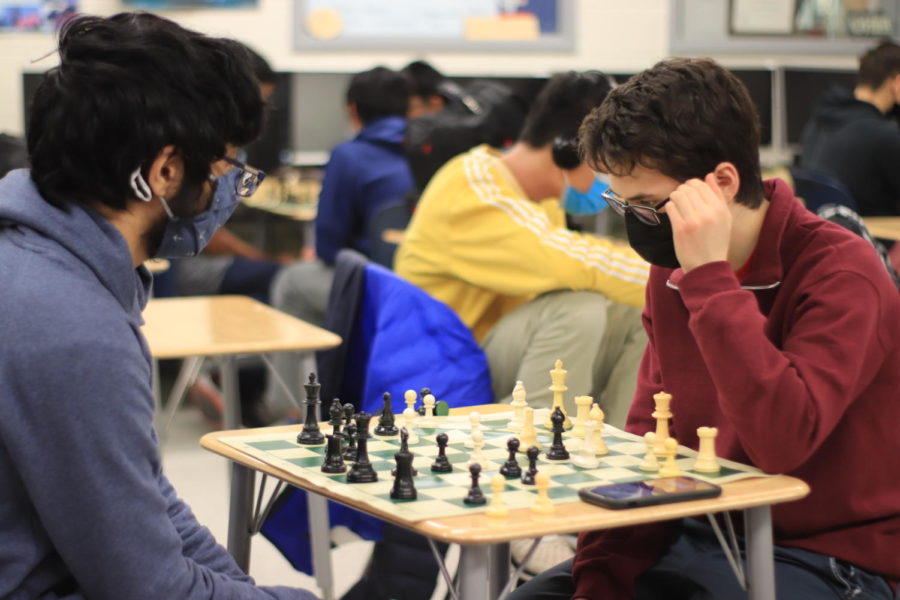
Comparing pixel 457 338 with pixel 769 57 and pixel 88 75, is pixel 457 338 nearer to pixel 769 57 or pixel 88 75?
pixel 88 75

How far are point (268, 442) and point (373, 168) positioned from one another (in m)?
3.26

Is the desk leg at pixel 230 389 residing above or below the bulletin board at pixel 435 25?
below

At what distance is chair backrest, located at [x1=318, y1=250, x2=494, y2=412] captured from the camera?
2.58 metres

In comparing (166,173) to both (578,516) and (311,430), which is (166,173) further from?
(578,516)

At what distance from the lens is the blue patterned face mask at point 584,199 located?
3219 millimetres

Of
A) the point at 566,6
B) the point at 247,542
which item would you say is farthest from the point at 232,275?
the point at 247,542

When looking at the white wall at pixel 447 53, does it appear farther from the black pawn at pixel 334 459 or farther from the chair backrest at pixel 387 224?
the black pawn at pixel 334 459

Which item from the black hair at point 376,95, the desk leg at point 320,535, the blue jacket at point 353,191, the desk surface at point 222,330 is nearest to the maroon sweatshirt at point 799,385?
the desk leg at point 320,535

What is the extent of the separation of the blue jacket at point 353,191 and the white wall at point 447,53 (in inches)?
86.2

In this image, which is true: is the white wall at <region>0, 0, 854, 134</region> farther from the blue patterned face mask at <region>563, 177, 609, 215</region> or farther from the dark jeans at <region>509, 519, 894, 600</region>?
the dark jeans at <region>509, 519, 894, 600</region>

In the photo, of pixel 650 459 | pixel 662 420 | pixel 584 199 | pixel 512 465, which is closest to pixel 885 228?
pixel 584 199

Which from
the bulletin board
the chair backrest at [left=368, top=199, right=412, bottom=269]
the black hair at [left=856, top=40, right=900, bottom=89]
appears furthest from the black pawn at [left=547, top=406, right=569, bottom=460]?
the bulletin board

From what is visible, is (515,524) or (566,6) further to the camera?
(566,6)

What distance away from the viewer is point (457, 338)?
2.66m
